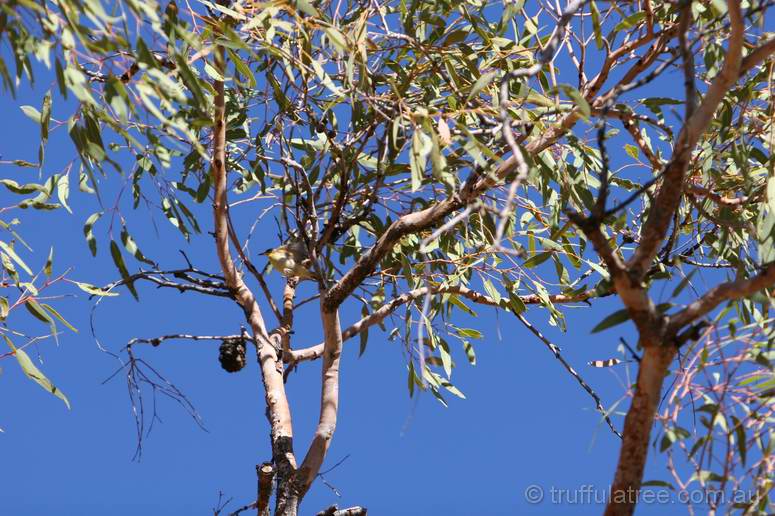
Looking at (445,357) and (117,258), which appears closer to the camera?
(117,258)

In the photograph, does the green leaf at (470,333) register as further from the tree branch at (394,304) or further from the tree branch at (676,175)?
the tree branch at (676,175)

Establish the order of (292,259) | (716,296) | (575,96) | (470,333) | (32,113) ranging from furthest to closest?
(470,333), (292,259), (32,113), (575,96), (716,296)

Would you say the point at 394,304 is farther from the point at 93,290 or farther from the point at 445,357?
the point at 93,290

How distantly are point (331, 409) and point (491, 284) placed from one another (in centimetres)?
56

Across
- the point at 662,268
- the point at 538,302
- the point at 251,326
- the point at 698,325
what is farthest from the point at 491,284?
the point at 698,325

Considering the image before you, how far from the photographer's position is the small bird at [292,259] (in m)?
2.51

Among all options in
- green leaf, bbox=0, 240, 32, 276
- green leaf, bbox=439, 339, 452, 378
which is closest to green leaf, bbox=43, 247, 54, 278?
green leaf, bbox=0, 240, 32, 276

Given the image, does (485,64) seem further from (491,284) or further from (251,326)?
(251,326)

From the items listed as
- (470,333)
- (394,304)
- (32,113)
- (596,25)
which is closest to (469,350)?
(470,333)

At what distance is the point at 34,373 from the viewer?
2248mm

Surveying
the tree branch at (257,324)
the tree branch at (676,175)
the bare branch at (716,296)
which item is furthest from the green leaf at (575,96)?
the tree branch at (257,324)

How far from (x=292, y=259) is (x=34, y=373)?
690 mm

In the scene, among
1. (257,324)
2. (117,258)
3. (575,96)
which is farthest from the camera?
(257,324)

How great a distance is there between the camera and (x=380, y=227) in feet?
9.02
